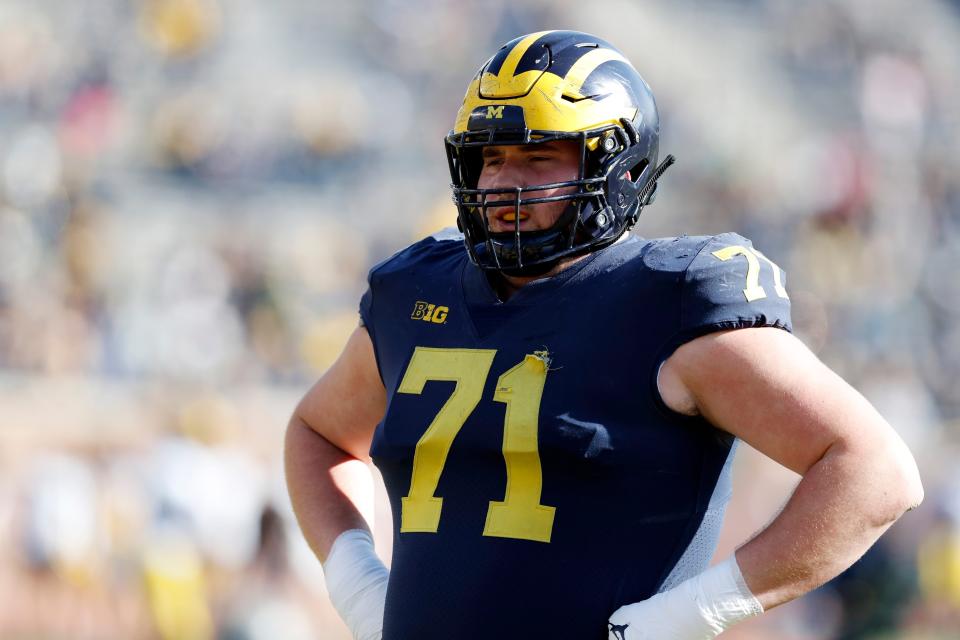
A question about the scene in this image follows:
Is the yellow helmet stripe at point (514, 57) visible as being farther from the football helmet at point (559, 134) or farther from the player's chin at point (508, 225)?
the player's chin at point (508, 225)

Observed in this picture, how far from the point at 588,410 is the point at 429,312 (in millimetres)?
466

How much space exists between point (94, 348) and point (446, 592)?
8536 mm

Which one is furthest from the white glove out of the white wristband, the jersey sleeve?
the white wristband

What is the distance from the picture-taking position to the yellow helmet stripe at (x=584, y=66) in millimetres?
2340

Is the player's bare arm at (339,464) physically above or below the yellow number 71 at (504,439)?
below

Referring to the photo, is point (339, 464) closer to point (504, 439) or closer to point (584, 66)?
point (504, 439)

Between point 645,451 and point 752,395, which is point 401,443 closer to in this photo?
point 645,451

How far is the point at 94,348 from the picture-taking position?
33.6 feet

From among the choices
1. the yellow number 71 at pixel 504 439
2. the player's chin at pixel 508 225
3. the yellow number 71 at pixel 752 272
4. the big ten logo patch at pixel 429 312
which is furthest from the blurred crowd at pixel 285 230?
the yellow number 71 at pixel 752 272

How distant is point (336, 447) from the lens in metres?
2.79

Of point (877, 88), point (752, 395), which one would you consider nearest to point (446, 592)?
point (752, 395)

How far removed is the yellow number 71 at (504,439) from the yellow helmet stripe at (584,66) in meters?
0.49

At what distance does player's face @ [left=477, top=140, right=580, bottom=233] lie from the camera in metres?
2.33

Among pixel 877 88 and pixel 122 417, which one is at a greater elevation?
pixel 877 88
